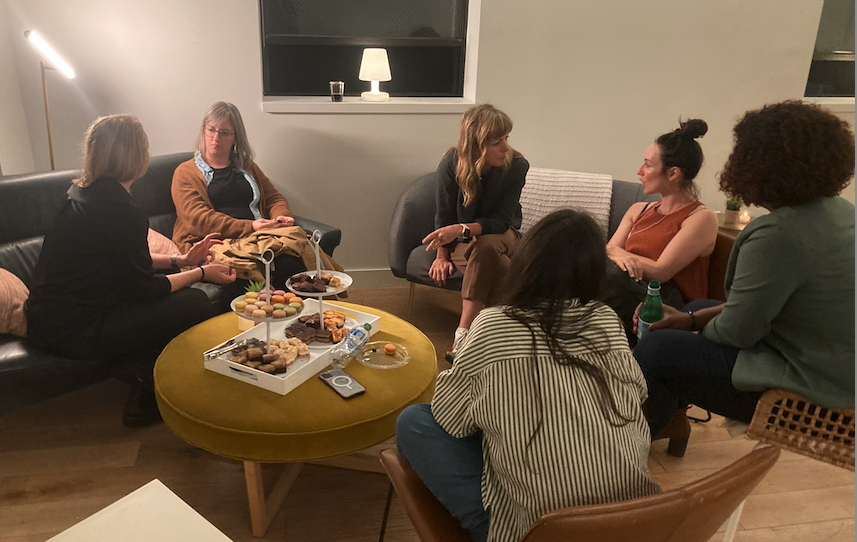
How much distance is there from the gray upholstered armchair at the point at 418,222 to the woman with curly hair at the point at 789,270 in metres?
1.32

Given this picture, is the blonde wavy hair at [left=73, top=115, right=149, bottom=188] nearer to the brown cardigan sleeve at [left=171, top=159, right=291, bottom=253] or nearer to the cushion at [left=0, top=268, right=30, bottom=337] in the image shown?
the cushion at [left=0, top=268, right=30, bottom=337]

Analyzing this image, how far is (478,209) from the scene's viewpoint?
9.81 feet

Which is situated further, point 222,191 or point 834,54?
point 834,54

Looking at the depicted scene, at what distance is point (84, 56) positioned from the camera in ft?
10.1

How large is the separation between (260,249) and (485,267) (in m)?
1.05

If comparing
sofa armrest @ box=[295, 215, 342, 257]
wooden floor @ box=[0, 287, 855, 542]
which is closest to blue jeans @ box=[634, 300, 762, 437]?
wooden floor @ box=[0, 287, 855, 542]

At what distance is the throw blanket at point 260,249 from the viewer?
2768 mm

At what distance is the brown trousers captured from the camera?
280 cm

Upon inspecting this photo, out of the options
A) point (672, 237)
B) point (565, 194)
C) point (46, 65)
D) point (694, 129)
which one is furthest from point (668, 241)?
point (46, 65)

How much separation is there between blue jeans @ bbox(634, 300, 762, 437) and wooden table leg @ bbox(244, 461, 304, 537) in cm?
123

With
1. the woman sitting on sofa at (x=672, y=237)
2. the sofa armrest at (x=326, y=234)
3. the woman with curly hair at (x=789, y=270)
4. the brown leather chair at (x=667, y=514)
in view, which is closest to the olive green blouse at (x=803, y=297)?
the woman with curly hair at (x=789, y=270)

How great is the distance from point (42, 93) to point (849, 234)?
138 inches

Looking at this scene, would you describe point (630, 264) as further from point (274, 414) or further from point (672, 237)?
point (274, 414)

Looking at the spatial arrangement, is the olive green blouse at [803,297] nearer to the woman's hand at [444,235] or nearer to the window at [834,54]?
the woman's hand at [444,235]
